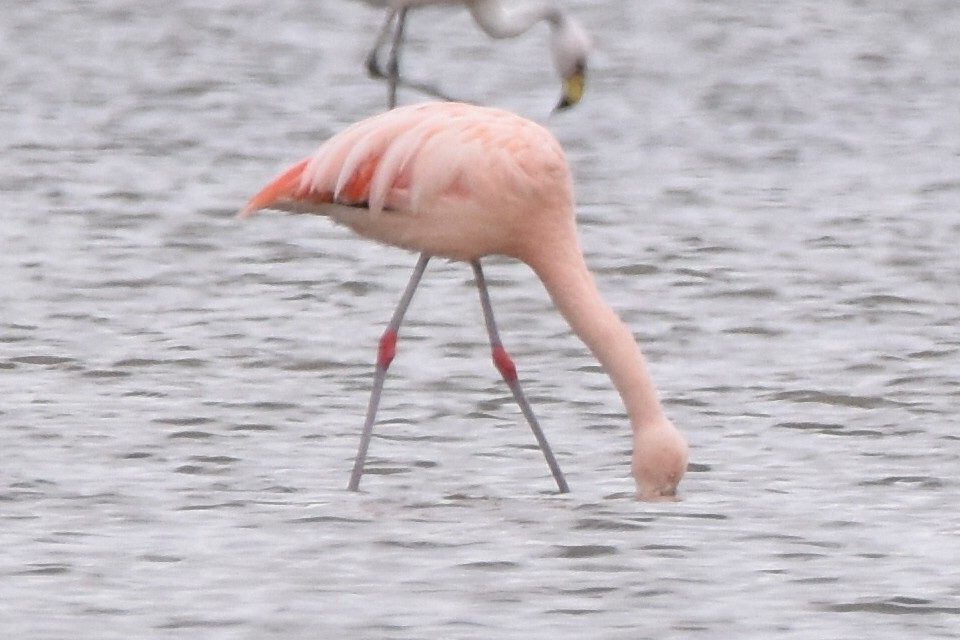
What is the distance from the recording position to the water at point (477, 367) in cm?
609

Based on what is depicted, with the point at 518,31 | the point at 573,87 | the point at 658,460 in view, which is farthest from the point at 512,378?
the point at 518,31

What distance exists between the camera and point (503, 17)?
490 inches

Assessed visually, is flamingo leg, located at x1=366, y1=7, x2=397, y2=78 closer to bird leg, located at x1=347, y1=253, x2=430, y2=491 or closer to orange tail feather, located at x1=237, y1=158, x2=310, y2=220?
bird leg, located at x1=347, y1=253, x2=430, y2=491

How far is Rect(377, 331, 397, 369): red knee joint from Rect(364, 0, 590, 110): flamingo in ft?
11.3

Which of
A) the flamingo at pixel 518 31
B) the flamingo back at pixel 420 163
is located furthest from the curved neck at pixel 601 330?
the flamingo at pixel 518 31

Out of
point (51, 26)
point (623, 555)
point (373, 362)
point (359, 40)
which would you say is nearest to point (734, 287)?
point (373, 362)

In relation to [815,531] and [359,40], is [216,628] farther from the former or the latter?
[359,40]

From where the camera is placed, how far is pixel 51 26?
17.6 meters

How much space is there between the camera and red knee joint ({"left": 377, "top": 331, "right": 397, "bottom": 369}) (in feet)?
25.5

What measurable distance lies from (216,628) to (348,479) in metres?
1.74

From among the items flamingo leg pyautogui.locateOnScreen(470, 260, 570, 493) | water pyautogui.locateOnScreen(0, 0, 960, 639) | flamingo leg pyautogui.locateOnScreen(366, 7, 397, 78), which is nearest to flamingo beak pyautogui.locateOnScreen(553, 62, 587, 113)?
water pyautogui.locateOnScreen(0, 0, 960, 639)

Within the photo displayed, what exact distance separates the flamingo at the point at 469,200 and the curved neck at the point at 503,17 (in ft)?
15.6

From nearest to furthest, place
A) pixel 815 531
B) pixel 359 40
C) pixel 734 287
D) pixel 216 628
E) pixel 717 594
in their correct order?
pixel 216 628 → pixel 717 594 → pixel 815 531 → pixel 734 287 → pixel 359 40

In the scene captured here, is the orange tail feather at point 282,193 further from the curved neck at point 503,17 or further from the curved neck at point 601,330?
the curved neck at point 503,17
